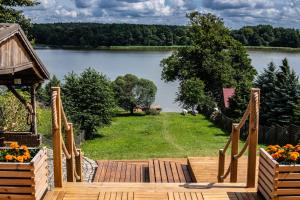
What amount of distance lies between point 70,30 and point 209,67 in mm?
79707

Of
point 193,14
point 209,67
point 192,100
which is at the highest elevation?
point 193,14

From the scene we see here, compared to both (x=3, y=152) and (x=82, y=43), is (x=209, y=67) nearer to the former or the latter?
(x=3, y=152)

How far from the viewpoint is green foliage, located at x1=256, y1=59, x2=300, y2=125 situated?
23.3 m

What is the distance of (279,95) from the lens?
23594 millimetres

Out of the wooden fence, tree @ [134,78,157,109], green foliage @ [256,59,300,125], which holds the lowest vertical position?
tree @ [134,78,157,109]

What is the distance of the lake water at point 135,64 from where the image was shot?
2266 inches

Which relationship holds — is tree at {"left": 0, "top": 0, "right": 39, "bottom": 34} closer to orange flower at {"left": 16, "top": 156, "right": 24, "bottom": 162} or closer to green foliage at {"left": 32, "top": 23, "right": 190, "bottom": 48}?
orange flower at {"left": 16, "top": 156, "right": 24, "bottom": 162}

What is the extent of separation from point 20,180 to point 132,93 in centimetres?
3955

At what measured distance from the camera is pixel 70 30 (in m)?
114

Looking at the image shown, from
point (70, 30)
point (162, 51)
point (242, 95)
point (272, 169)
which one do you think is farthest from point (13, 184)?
point (70, 30)

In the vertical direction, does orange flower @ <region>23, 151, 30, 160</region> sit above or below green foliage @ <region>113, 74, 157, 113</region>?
above

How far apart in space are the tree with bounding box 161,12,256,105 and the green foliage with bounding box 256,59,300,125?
15131mm

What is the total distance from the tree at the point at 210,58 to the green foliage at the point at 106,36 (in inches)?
2622

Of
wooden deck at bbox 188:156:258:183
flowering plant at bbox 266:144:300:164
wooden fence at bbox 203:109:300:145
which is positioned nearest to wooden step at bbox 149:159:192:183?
wooden deck at bbox 188:156:258:183
